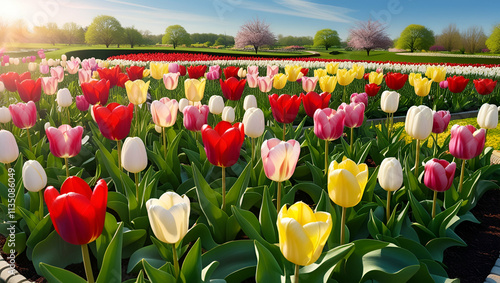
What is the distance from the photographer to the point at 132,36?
60000 mm

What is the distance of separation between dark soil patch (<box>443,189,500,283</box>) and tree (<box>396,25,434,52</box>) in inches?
2066

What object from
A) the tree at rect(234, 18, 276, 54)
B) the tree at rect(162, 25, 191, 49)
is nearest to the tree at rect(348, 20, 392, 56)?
the tree at rect(234, 18, 276, 54)

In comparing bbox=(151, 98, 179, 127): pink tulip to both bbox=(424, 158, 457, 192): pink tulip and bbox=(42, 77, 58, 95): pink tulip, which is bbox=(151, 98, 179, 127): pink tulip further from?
bbox=(42, 77, 58, 95): pink tulip

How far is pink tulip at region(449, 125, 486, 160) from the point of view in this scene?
2111mm

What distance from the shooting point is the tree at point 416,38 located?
49.5 m

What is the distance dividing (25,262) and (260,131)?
1502 mm

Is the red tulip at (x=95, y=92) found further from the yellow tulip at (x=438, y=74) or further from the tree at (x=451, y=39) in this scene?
the tree at (x=451, y=39)

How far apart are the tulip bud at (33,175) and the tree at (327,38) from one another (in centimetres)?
6679

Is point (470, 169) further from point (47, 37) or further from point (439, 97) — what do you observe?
point (47, 37)

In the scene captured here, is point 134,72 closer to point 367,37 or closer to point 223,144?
point 223,144

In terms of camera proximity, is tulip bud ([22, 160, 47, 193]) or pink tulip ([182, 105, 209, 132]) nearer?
tulip bud ([22, 160, 47, 193])

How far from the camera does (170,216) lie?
1202mm

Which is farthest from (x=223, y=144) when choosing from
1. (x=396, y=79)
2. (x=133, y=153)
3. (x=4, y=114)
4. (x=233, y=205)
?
(x=396, y=79)

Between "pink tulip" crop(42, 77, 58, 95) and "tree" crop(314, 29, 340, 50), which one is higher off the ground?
"tree" crop(314, 29, 340, 50)
